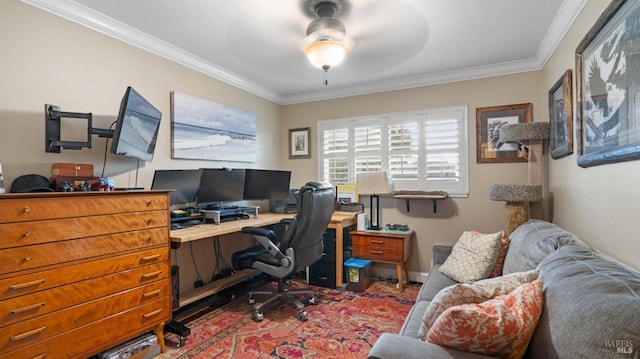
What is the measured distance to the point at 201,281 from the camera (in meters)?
3.18

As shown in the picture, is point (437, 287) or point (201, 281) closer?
point (437, 287)

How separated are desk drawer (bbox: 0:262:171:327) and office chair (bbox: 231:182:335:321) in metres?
0.81

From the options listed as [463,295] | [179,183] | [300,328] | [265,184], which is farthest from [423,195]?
[179,183]

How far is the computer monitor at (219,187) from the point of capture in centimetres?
300

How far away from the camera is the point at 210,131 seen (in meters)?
3.33

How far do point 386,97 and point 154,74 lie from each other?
8.42 ft

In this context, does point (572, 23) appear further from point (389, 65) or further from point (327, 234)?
point (327, 234)

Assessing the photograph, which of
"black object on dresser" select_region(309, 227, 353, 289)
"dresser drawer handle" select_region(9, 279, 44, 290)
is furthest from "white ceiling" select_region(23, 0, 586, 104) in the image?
"black object on dresser" select_region(309, 227, 353, 289)

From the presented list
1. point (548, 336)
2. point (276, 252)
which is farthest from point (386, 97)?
point (548, 336)

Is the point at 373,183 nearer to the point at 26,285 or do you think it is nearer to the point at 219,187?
the point at 219,187

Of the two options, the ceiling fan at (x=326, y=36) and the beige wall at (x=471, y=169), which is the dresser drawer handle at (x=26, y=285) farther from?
the beige wall at (x=471, y=169)

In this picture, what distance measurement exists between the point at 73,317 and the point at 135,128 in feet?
4.16
